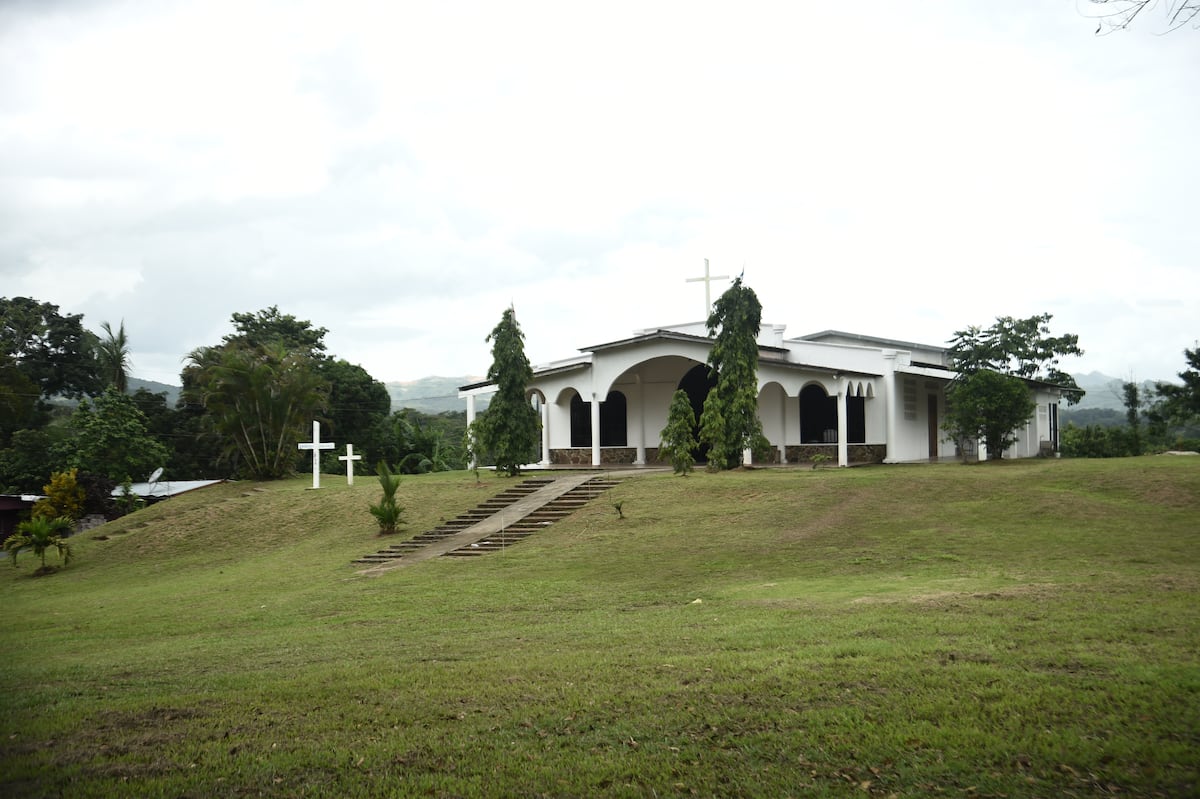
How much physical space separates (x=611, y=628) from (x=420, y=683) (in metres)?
3.24

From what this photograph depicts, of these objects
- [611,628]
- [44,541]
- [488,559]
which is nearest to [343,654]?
[611,628]

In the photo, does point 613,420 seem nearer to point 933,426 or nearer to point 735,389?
point 735,389

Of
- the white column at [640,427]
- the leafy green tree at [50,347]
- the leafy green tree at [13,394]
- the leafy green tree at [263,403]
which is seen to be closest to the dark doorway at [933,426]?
the white column at [640,427]

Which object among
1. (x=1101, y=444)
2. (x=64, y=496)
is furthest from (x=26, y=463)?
(x=1101, y=444)

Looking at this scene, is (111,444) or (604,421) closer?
(604,421)

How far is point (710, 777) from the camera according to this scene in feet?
18.4

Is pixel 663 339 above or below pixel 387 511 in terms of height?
above

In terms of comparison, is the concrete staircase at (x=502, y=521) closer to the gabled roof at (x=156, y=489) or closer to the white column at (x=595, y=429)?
the white column at (x=595, y=429)

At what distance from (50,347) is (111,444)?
16.8 meters

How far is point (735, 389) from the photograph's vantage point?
2705cm

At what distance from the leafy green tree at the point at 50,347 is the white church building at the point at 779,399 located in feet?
93.7

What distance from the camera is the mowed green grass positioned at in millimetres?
5746

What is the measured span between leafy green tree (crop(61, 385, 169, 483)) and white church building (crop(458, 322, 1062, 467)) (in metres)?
14.7

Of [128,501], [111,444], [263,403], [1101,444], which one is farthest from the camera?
[1101,444]
